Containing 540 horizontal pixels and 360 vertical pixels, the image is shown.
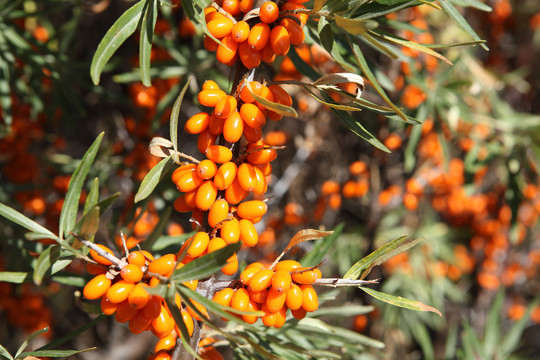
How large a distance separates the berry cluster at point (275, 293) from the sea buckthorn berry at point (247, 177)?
0.14 m

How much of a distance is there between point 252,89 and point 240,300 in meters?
0.35

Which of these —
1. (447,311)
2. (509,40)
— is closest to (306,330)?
(447,311)

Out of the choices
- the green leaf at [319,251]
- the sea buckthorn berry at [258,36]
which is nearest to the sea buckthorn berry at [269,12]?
the sea buckthorn berry at [258,36]

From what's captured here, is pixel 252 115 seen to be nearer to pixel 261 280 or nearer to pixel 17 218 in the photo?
pixel 261 280

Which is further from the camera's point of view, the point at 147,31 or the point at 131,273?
the point at 147,31

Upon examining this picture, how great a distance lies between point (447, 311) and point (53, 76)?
3.08m

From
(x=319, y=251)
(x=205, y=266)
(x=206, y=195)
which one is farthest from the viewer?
(x=319, y=251)

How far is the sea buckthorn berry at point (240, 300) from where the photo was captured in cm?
74

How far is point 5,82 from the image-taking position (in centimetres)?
143

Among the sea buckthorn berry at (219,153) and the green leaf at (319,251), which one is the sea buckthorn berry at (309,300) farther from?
the green leaf at (319,251)

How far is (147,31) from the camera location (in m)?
0.86

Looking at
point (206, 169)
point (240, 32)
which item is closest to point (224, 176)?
point (206, 169)

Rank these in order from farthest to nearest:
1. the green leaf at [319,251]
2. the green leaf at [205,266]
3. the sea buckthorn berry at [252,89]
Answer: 1. the green leaf at [319,251]
2. the sea buckthorn berry at [252,89]
3. the green leaf at [205,266]

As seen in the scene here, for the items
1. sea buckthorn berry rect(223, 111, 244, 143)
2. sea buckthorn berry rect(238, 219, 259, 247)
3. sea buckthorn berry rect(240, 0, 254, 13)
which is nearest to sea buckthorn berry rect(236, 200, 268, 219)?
sea buckthorn berry rect(238, 219, 259, 247)
